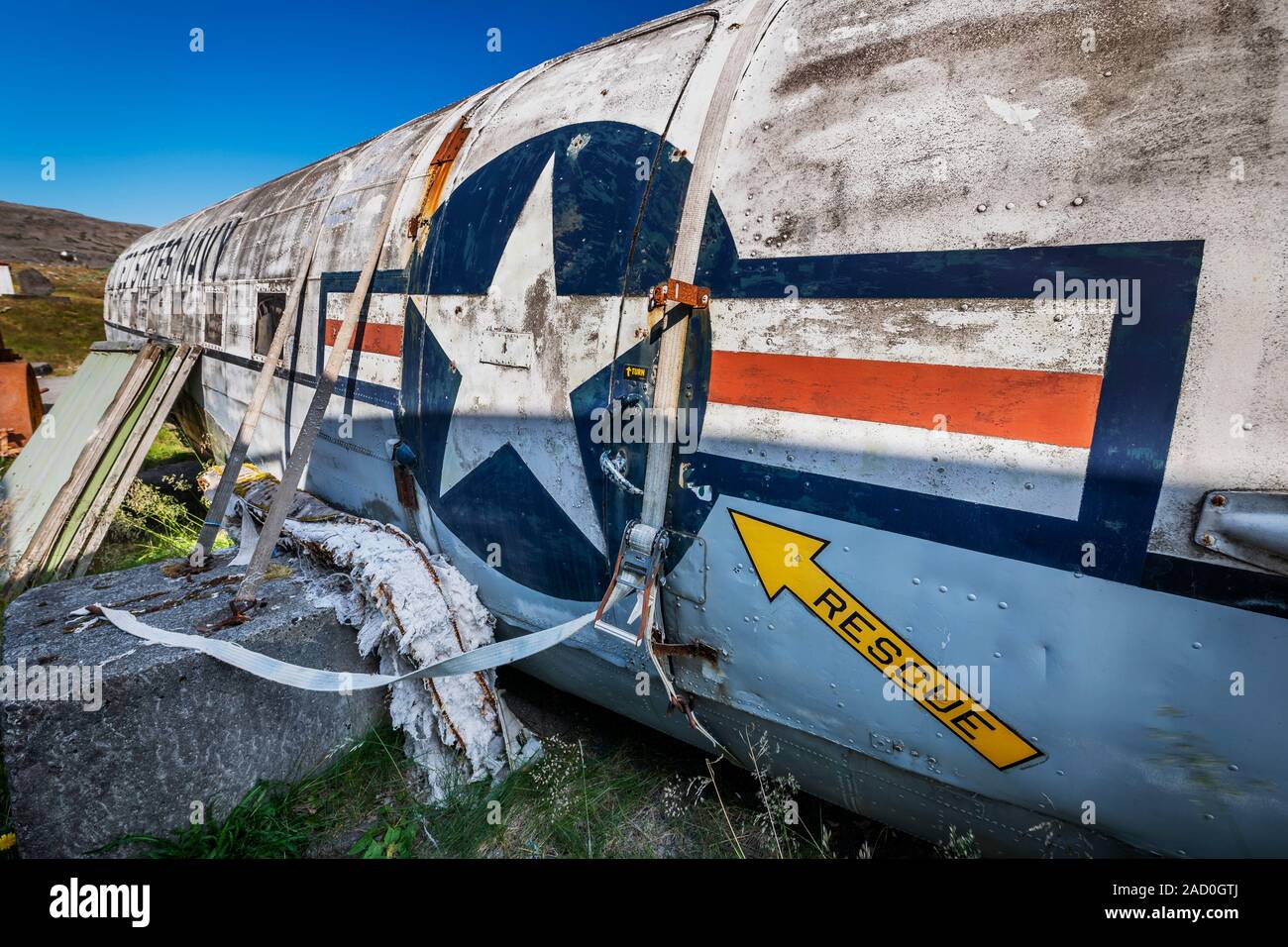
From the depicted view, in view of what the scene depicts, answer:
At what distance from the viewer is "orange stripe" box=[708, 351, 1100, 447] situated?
150cm

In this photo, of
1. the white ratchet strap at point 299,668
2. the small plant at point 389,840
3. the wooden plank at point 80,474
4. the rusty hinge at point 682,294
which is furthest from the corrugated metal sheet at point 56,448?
the rusty hinge at point 682,294

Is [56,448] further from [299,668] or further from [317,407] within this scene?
[299,668]

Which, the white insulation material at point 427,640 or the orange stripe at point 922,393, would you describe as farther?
the white insulation material at point 427,640

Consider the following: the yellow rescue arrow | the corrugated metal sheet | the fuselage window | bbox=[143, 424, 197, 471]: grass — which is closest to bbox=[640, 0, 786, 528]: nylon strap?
the yellow rescue arrow

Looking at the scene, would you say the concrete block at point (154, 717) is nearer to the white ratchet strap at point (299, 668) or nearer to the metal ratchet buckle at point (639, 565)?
the white ratchet strap at point (299, 668)

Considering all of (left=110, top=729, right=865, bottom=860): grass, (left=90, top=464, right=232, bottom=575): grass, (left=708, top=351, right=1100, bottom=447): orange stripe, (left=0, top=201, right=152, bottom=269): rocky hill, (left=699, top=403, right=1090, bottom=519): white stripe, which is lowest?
(left=110, top=729, right=865, bottom=860): grass

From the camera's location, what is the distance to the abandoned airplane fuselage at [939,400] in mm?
1376

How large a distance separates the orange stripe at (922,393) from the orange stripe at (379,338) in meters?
2.17

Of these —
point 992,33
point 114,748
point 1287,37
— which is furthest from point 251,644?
point 1287,37

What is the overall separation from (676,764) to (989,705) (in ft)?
6.27

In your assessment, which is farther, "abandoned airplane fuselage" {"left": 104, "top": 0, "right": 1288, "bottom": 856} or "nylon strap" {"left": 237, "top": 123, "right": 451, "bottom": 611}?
"nylon strap" {"left": 237, "top": 123, "right": 451, "bottom": 611}

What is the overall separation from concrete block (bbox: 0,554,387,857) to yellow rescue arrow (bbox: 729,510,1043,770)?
7.64 feet

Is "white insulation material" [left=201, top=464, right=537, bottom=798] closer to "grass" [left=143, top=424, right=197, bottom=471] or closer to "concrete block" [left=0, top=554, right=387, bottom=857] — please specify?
"concrete block" [left=0, top=554, right=387, bottom=857]

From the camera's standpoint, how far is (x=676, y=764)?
320 cm
